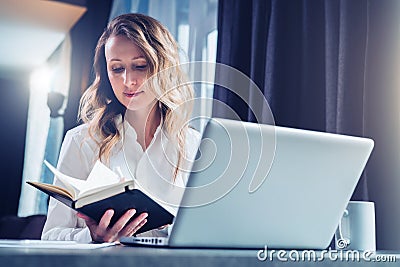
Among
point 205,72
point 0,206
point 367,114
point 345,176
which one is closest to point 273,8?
point 205,72

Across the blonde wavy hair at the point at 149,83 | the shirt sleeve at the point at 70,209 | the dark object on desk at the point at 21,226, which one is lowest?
the dark object on desk at the point at 21,226

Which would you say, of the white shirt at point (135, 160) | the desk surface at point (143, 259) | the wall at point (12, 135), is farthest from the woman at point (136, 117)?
the desk surface at point (143, 259)

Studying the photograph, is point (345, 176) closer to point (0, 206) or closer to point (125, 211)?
point (125, 211)

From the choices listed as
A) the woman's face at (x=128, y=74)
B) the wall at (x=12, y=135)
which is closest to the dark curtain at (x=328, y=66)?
the woman's face at (x=128, y=74)

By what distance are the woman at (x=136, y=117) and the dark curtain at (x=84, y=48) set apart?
3cm

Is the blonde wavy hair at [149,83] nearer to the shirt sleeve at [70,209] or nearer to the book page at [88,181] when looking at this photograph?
the shirt sleeve at [70,209]

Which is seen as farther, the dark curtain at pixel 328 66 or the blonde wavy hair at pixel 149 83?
the blonde wavy hair at pixel 149 83

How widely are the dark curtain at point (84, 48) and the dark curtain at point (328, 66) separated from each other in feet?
1.71

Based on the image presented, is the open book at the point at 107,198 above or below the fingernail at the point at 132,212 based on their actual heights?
above

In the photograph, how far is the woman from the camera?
2022 mm

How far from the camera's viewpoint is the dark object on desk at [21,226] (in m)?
2.17

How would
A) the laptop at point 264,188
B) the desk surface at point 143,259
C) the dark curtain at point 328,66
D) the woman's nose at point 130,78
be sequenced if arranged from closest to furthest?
1. the desk surface at point 143,259
2. the laptop at point 264,188
3. the dark curtain at point 328,66
4. the woman's nose at point 130,78

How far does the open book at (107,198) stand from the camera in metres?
0.99

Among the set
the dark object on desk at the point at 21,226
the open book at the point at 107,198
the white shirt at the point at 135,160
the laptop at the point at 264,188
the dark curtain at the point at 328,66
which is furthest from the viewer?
the dark object on desk at the point at 21,226
